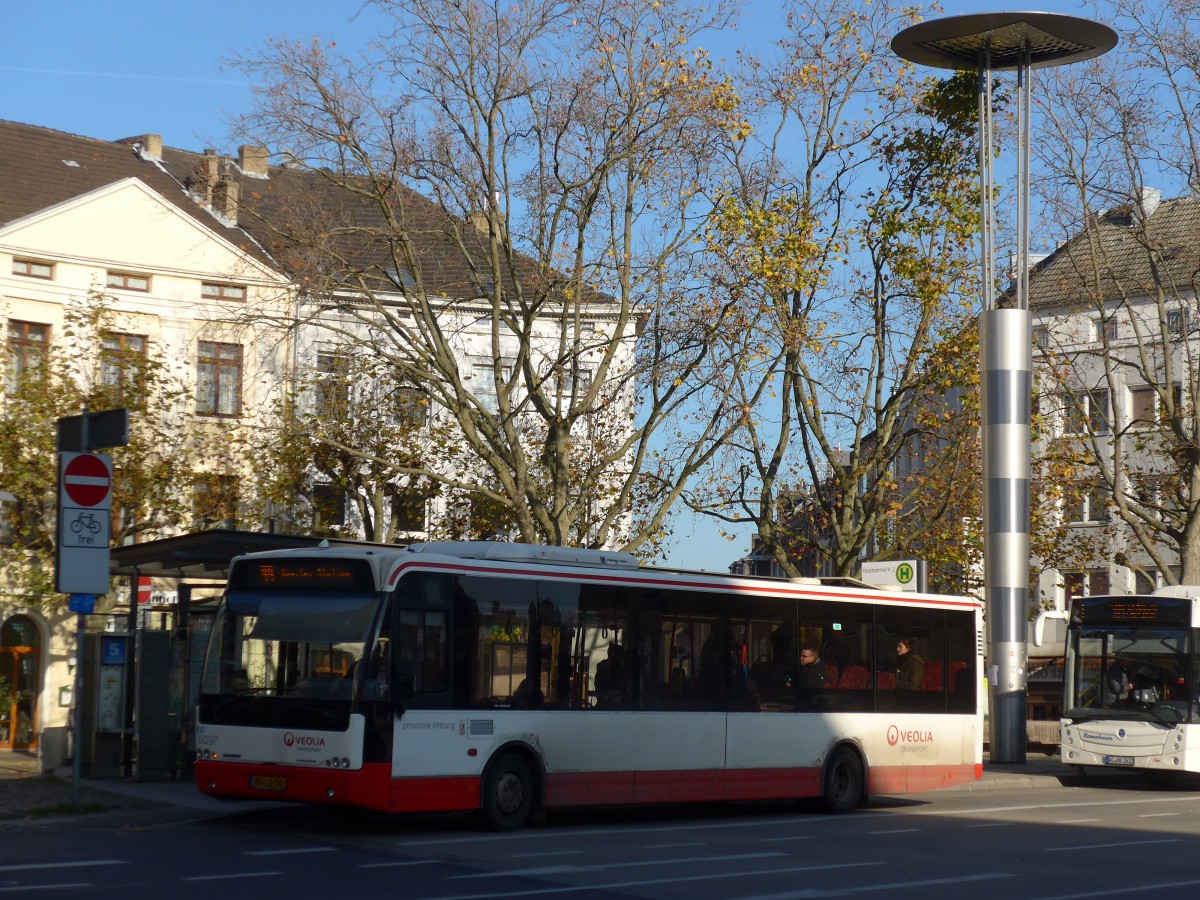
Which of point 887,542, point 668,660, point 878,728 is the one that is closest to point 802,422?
point 887,542

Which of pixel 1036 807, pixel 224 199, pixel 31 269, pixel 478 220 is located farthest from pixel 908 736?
pixel 224 199

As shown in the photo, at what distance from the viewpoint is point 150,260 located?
42.7 metres

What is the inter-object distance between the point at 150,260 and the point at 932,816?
28.6 metres

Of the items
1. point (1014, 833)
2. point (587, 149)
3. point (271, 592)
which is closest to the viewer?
point (271, 592)

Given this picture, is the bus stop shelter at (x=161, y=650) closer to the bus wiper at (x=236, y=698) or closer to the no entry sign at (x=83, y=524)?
the no entry sign at (x=83, y=524)

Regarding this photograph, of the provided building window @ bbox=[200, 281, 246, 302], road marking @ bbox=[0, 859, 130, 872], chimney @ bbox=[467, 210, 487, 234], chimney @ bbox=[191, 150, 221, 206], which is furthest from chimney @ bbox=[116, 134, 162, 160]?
road marking @ bbox=[0, 859, 130, 872]

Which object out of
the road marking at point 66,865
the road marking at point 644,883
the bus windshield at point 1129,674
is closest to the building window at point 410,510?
the bus windshield at point 1129,674

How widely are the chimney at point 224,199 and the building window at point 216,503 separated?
11.5 metres

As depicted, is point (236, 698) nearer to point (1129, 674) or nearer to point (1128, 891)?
point (1128, 891)

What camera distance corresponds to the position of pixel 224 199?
47750mm

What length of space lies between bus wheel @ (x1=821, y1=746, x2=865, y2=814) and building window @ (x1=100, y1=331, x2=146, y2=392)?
67.2ft

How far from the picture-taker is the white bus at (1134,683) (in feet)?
88.7

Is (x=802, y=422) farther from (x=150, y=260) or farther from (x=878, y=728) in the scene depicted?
(x=150, y=260)

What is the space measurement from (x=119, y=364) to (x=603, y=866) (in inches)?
1011
